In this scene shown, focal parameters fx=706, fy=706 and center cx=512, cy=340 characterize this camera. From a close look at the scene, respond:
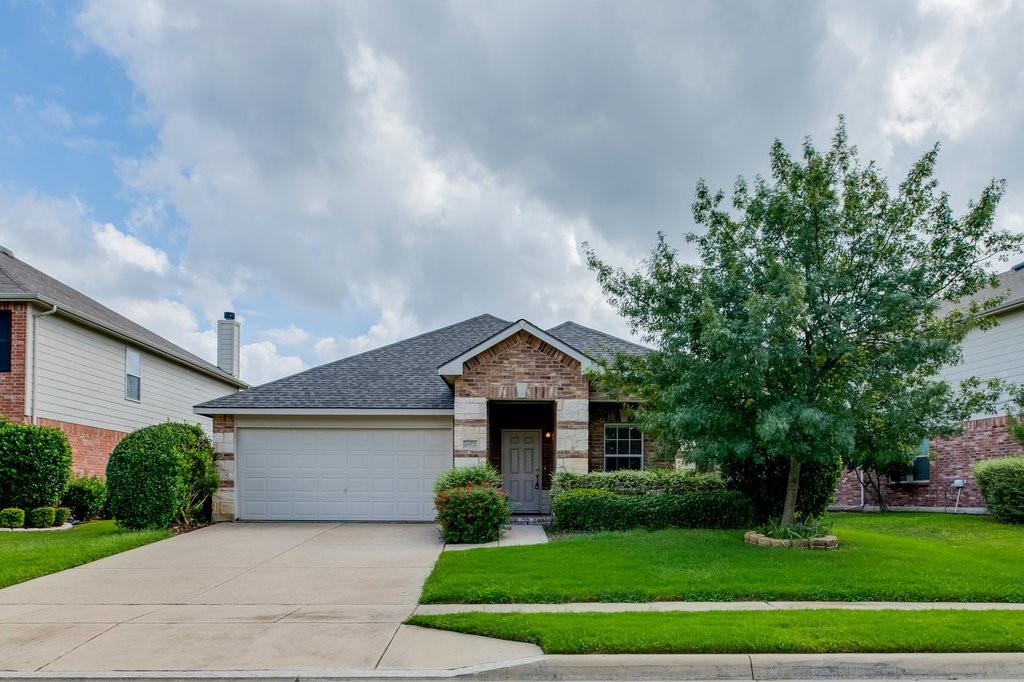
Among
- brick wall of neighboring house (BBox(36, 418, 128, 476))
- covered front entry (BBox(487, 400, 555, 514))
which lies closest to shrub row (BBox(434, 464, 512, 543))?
covered front entry (BBox(487, 400, 555, 514))

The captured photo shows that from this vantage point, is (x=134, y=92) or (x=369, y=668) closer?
(x=369, y=668)

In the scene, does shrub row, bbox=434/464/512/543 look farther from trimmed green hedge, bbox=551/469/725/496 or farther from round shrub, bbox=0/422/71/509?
round shrub, bbox=0/422/71/509

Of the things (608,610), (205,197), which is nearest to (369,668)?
(608,610)

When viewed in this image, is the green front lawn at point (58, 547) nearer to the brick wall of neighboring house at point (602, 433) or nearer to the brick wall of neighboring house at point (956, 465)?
the brick wall of neighboring house at point (602, 433)

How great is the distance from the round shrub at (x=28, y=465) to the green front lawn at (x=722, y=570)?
10.7m

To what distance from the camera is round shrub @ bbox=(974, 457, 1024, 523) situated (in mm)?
15297

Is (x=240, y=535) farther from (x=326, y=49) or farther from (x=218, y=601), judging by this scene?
(x=326, y=49)

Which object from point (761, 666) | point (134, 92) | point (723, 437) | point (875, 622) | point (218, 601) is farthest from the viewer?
point (134, 92)

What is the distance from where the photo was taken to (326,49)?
13945 millimetres

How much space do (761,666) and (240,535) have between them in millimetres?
11599

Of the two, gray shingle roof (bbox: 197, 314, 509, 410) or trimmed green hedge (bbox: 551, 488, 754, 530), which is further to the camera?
gray shingle roof (bbox: 197, 314, 509, 410)

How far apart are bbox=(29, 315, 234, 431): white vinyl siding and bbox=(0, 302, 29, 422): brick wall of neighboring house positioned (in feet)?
1.15

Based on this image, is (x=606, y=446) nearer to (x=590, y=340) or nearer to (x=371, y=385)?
(x=590, y=340)

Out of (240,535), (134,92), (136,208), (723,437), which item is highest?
(134,92)
